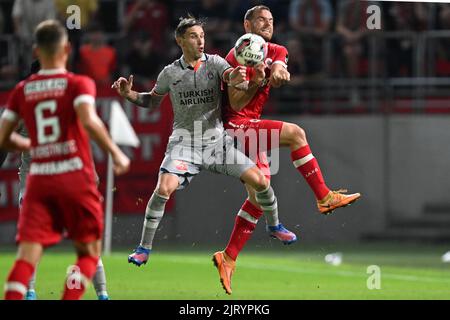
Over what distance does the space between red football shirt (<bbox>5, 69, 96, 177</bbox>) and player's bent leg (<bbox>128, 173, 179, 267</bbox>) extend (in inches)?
113

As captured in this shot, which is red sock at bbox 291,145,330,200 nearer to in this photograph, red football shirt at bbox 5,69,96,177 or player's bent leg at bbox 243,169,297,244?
player's bent leg at bbox 243,169,297,244

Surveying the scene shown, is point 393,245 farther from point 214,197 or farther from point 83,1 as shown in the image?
point 83,1

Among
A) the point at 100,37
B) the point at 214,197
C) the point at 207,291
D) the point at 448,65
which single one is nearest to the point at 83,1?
the point at 100,37

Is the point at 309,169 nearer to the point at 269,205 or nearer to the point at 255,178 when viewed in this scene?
the point at 269,205

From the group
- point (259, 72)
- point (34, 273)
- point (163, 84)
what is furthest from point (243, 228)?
point (34, 273)

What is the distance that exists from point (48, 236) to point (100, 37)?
11.0 meters

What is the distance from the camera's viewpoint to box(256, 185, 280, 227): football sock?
11.8 meters

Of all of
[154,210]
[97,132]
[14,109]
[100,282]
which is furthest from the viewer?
[154,210]

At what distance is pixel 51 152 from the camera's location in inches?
332

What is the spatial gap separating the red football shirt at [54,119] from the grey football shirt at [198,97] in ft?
10.1

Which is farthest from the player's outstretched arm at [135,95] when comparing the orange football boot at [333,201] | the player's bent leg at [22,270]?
the player's bent leg at [22,270]

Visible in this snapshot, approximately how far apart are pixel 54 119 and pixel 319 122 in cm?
1171

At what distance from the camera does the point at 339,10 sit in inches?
808

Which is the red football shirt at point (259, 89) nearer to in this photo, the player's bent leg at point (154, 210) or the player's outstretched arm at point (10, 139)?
the player's bent leg at point (154, 210)
